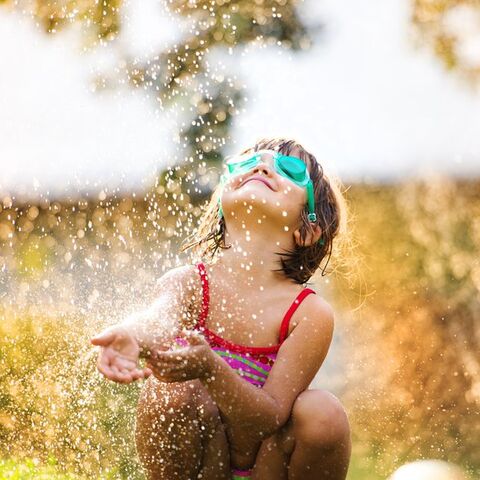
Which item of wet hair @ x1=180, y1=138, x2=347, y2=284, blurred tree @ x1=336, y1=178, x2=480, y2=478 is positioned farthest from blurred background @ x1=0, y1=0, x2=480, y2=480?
wet hair @ x1=180, y1=138, x2=347, y2=284

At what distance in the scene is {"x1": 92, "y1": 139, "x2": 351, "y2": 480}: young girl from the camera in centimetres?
224

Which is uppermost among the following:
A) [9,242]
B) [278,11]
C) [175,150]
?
[278,11]

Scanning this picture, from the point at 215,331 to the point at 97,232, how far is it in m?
4.49

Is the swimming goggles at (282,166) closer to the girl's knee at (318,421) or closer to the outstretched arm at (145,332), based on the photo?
the outstretched arm at (145,332)

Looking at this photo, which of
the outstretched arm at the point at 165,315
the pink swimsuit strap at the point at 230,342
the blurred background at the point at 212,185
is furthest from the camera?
the blurred background at the point at 212,185

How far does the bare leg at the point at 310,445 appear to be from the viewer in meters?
2.29

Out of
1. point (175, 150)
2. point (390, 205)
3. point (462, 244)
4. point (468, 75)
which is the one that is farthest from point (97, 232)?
point (468, 75)

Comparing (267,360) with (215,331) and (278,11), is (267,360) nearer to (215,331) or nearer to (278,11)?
(215,331)

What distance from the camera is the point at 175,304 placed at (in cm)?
246

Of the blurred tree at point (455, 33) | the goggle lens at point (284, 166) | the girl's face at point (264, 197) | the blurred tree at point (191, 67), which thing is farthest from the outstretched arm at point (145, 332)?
the blurred tree at point (455, 33)

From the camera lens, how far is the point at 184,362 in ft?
6.58

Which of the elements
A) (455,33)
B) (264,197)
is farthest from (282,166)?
(455,33)

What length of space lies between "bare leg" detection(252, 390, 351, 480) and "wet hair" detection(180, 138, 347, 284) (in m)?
0.50

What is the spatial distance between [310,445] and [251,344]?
1.13 feet
